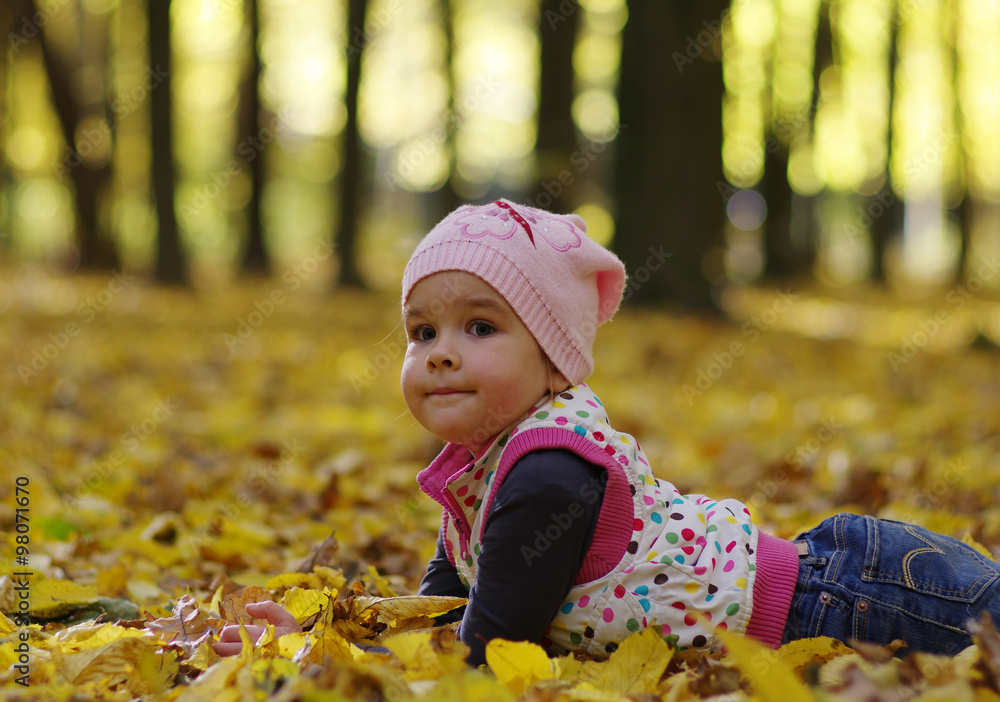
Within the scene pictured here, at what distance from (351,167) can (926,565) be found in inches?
536

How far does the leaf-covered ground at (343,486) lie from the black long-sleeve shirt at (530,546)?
4.8 inches

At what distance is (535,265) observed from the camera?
195 centimetres

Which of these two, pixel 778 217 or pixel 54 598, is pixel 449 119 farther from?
pixel 54 598

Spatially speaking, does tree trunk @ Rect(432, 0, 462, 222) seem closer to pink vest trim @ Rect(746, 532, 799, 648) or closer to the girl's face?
the girl's face

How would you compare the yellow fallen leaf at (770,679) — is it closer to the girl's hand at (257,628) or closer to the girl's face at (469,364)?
the girl's face at (469,364)

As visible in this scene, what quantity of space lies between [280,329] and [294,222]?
129 ft

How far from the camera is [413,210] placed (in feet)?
150

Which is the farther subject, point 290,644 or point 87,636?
point 87,636

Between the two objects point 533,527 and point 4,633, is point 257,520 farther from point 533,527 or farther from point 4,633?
point 533,527

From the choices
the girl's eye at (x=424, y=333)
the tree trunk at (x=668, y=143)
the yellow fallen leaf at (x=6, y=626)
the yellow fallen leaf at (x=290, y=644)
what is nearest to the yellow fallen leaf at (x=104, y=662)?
the yellow fallen leaf at (x=290, y=644)

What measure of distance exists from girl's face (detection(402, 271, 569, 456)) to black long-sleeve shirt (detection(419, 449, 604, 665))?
149 millimetres

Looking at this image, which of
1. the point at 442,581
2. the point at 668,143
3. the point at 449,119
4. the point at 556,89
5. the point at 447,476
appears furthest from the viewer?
the point at 449,119

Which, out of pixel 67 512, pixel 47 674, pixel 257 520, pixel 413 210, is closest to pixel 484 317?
pixel 47 674

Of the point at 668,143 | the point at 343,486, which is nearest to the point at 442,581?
the point at 343,486
